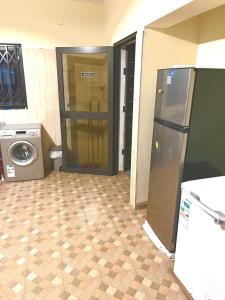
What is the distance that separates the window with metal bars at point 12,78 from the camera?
10.9 ft

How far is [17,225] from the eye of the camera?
235cm

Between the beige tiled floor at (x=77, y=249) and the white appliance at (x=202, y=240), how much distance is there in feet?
0.86

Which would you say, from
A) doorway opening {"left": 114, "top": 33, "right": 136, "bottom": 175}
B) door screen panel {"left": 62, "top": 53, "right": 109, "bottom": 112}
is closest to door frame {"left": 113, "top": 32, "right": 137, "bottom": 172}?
doorway opening {"left": 114, "top": 33, "right": 136, "bottom": 175}

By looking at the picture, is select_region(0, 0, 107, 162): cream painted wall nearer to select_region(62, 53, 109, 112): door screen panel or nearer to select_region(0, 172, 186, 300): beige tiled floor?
select_region(62, 53, 109, 112): door screen panel

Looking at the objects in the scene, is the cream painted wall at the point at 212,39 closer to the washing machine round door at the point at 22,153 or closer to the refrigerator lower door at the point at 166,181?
the refrigerator lower door at the point at 166,181

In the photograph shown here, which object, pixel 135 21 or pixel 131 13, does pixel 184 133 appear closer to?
pixel 135 21

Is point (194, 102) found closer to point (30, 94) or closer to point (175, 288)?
point (175, 288)

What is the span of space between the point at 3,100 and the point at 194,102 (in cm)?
303

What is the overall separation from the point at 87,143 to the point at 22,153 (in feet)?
3.40

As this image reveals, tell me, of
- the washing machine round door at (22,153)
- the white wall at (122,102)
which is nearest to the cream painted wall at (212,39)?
the white wall at (122,102)

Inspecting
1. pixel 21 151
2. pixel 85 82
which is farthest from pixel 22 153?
pixel 85 82

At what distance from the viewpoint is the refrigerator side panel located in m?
1.57

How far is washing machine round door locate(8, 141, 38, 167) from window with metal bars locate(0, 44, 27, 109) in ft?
2.32

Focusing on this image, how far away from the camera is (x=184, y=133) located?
1606 millimetres
